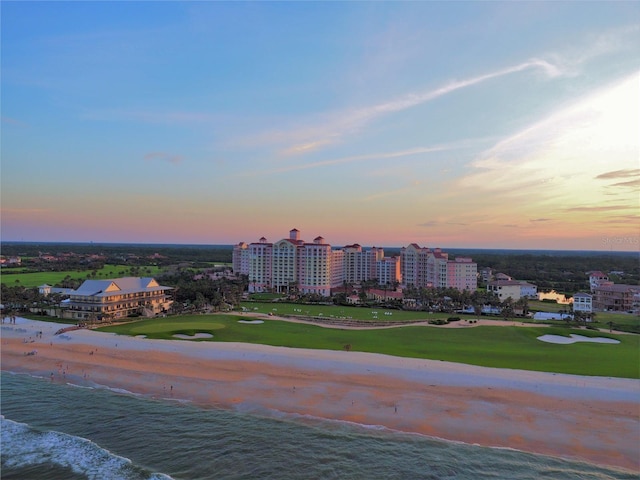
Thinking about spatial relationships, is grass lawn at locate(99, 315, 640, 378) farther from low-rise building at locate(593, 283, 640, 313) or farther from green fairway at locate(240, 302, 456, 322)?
low-rise building at locate(593, 283, 640, 313)

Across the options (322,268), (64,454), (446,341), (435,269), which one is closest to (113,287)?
(64,454)

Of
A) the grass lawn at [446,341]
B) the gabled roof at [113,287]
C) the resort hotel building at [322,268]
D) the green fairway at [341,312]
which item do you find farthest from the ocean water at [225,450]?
the resort hotel building at [322,268]

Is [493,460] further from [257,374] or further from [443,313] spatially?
[443,313]

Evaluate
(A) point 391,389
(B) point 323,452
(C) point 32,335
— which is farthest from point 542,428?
(C) point 32,335

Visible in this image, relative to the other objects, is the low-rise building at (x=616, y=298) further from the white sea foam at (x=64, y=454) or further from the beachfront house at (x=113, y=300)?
the white sea foam at (x=64, y=454)

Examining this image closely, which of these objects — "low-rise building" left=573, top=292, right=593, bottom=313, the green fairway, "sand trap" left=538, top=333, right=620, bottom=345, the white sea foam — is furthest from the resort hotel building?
the white sea foam

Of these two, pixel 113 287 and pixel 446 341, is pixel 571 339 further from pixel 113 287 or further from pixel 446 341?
pixel 113 287
